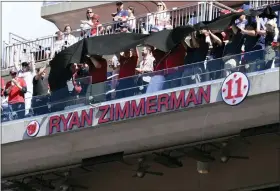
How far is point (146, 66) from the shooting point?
73.3 ft

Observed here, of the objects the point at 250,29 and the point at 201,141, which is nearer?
the point at 250,29

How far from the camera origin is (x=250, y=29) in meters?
20.9

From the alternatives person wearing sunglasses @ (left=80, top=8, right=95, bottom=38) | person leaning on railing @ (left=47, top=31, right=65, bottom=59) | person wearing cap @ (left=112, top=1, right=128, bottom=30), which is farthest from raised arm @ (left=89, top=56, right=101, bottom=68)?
person leaning on railing @ (left=47, top=31, right=65, bottom=59)

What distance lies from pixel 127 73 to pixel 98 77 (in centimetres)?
64

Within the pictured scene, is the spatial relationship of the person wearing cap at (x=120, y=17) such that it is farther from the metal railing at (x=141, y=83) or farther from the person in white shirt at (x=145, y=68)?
the person in white shirt at (x=145, y=68)

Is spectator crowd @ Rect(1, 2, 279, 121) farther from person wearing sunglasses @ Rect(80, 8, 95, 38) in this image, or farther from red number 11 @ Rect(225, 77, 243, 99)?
red number 11 @ Rect(225, 77, 243, 99)

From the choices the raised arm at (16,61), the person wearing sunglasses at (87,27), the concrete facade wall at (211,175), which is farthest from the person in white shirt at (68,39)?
the concrete facade wall at (211,175)

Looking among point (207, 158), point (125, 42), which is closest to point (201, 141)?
point (207, 158)

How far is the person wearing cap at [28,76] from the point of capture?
A: 24094 millimetres

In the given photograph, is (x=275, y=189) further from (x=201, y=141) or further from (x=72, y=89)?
(x=72, y=89)

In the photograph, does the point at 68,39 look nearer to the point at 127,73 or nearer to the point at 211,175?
the point at 127,73

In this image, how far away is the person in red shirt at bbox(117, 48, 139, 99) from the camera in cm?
2256

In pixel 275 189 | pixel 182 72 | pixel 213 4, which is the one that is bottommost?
pixel 275 189

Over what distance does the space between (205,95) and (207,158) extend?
241 centimetres
